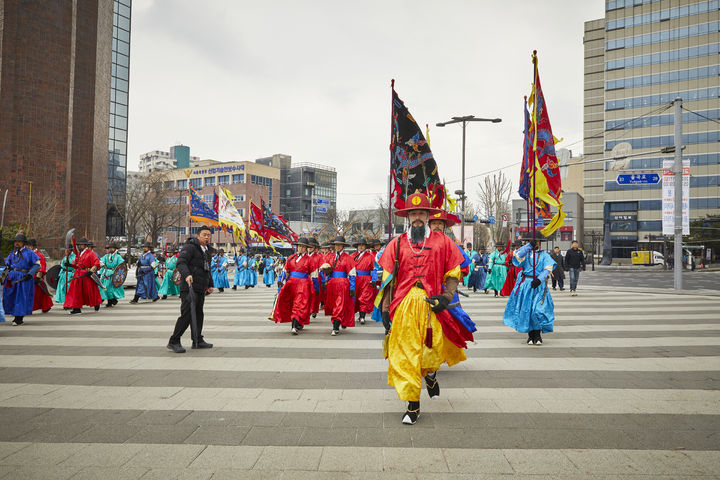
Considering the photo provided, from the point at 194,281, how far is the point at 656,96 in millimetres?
81656

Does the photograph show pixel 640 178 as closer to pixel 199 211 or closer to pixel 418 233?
pixel 199 211

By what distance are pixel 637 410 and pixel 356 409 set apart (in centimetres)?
264

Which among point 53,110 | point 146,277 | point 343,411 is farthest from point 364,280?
point 53,110

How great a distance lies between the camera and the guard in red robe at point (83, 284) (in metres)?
11.3

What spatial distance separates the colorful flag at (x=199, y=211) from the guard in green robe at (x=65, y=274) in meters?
Result: 5.91

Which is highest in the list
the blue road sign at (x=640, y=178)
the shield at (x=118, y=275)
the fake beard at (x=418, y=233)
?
the blue road sign at (x=640, y=178)

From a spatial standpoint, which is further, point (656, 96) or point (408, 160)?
point (656, 96)

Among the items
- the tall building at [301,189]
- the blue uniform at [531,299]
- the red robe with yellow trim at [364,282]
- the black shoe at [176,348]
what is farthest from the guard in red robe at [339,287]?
the tall building at [301,189]

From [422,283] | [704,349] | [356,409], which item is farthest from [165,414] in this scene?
[704,349]

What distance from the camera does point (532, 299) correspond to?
24.8 feet

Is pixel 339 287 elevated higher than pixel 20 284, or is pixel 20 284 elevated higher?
pixel 339 287

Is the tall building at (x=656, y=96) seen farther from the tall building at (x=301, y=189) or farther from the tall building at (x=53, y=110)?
the tall building at (x=53, y=110)

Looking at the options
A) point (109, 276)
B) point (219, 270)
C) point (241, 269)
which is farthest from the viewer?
point (241, 269)

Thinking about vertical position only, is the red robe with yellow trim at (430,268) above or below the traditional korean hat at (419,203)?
below
